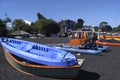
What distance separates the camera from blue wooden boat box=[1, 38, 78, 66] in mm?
11677

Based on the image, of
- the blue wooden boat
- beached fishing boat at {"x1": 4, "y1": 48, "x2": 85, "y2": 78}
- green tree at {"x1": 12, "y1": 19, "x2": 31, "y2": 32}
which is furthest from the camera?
green tree at {"x1": 12, "y1": 19, "x2": 31, "y2": 32}

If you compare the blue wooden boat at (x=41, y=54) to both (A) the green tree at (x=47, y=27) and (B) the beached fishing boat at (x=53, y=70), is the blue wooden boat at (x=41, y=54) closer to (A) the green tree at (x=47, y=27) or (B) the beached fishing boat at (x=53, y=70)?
(B) the beached fishing boat at (x=53, y=70)

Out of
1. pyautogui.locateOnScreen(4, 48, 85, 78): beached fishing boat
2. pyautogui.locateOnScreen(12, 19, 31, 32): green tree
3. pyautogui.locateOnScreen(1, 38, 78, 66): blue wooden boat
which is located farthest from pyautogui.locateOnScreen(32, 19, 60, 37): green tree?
pyautogui.locateOnScreen(4, 48, 85, 78): beached fishing boat

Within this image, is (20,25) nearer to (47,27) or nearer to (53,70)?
(47,27)

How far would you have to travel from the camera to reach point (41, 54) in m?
14.0

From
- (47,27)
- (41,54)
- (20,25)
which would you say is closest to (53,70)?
(41,54)

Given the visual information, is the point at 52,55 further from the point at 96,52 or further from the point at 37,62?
the point at 96,52

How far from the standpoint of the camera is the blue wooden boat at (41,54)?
11.7 meters

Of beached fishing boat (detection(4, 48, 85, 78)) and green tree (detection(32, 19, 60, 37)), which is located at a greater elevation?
green tree (detection(32, 19, 60, 37))

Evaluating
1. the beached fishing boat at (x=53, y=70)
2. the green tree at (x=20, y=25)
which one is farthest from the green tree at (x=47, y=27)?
the beached fishing boat at (x=53, y=70)

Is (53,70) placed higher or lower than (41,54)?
lower

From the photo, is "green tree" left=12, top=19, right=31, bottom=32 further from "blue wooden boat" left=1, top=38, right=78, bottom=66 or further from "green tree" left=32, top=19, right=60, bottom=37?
"blue wooden boat" left=1, top=38, right=78, bottom=66

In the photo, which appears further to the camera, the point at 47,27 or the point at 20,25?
the point at 20,25

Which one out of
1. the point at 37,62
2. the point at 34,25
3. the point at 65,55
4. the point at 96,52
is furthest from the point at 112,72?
the point at 34,25
